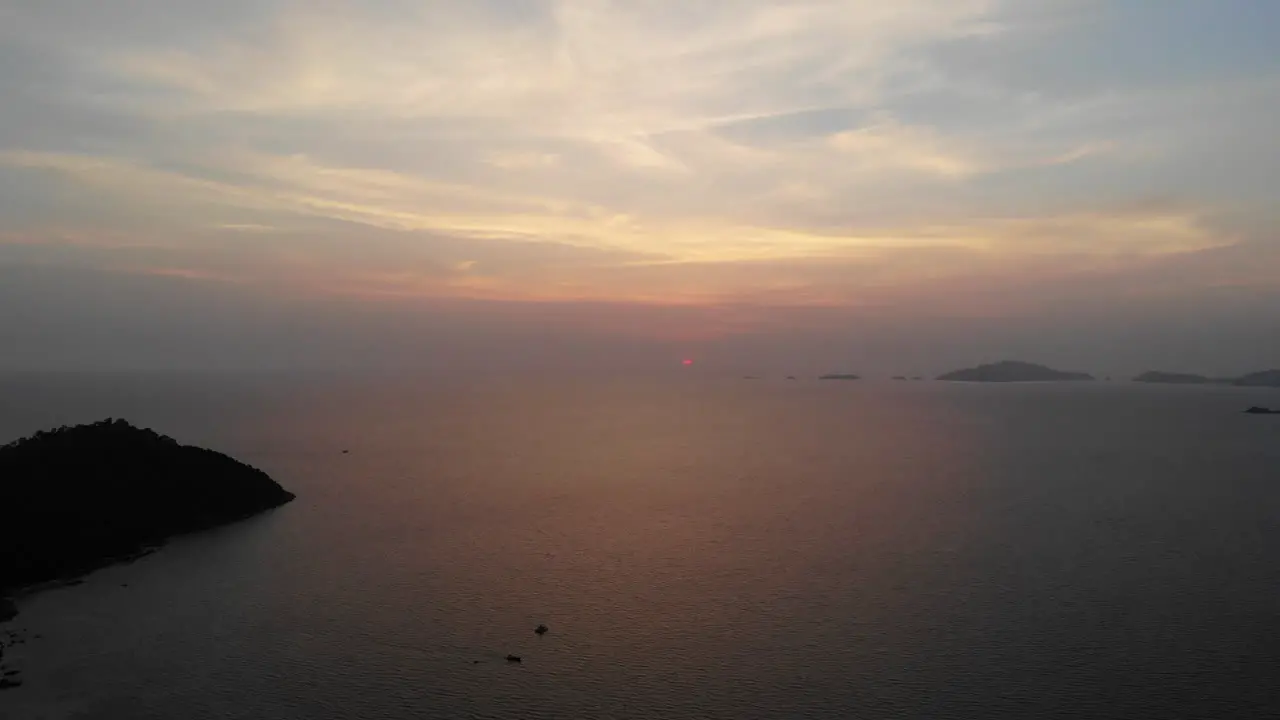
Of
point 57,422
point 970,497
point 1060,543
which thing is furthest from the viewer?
point 57,422

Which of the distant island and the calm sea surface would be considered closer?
the calm sea surface

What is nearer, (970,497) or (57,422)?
(970,497)

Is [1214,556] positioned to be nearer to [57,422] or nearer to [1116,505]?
[1116,505]

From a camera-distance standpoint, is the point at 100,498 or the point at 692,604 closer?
the point at 692,604

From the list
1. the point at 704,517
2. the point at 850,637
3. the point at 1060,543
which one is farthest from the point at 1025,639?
the point at 704,517
